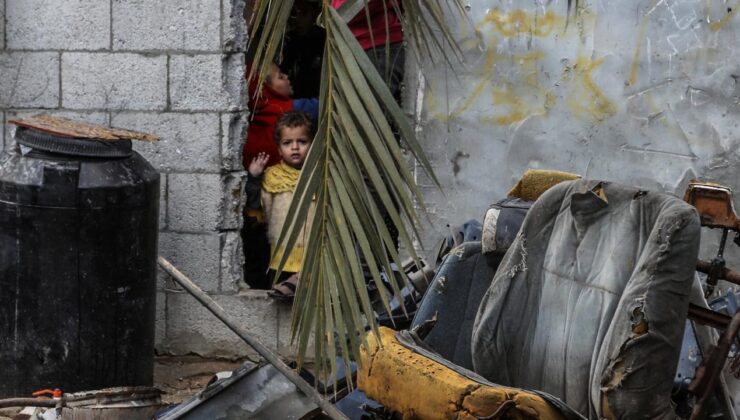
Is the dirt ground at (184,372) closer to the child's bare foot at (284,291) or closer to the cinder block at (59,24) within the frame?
the child's bare foot at (284,291)

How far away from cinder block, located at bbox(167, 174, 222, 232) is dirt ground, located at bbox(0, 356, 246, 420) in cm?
71

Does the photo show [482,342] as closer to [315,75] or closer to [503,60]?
[503,60]

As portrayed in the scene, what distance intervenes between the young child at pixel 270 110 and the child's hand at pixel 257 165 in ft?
0.10

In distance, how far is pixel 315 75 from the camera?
664 centimetres

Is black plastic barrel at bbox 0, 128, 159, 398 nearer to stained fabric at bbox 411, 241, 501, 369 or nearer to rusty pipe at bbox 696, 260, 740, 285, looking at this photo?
stained fabric at bbox 411, 241, 501, 369

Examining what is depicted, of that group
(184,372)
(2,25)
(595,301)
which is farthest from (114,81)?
(595,301)

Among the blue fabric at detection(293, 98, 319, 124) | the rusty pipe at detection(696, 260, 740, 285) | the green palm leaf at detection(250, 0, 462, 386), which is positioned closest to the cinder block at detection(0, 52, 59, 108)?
the blue fabric at detection(293, 98, 319, 124)

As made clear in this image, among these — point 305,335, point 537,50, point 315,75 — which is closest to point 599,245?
point 305,335

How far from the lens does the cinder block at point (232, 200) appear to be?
5.99 metres

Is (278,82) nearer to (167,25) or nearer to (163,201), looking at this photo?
(167,25)

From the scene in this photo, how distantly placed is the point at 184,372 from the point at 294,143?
1299 millimetres

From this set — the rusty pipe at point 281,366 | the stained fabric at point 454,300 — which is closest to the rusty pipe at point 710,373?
the stained fabric at point 454,300

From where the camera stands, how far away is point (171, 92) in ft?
19.5

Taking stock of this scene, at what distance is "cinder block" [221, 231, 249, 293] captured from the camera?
19.8 ft
